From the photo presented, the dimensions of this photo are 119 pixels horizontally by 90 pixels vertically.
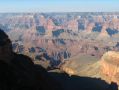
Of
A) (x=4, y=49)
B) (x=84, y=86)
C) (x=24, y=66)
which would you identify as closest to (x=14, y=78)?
(x=4, y=49)

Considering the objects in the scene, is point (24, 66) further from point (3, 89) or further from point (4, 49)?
point (3, 89)

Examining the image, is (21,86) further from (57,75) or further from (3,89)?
(57,75)

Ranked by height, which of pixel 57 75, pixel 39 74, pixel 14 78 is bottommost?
pixel 57 75

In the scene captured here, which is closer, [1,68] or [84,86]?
[1,68]

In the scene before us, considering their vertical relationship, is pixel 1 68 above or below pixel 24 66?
above

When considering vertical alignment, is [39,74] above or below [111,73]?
above

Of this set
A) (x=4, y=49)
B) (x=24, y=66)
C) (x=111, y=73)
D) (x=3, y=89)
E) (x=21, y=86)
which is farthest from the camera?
(x=111, y=73)

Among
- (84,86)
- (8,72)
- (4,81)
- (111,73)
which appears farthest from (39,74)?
(111,73)

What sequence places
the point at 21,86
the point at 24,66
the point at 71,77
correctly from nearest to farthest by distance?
the point at 21,86 → the point at 24,66 → the point at 71,77

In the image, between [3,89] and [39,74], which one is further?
[39,74]
